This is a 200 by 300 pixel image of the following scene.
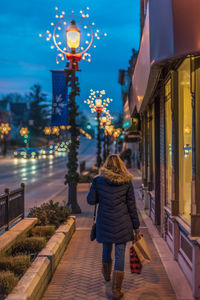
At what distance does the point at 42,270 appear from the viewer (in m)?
5.91

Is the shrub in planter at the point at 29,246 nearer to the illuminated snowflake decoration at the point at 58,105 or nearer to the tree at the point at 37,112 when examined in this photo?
the illuminated snowflake decoration at the point at 58,105

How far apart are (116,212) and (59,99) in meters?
8.47

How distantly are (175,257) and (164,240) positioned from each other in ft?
5.54

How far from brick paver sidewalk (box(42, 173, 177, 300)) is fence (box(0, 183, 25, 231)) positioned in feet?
4.31

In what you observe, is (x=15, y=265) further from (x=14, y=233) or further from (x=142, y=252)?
(x=142, y=252)

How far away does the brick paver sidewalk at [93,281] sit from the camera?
5.83 m

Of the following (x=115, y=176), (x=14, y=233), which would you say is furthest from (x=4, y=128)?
(x=115, y=176)

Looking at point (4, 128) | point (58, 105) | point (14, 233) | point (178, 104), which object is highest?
point (4, 128)

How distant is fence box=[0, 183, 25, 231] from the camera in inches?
306

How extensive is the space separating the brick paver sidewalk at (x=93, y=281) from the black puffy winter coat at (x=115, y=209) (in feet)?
2.85

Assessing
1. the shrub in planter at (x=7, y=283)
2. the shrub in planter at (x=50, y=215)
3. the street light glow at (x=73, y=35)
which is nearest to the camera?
the shrub in planter at (x=7, y=283)

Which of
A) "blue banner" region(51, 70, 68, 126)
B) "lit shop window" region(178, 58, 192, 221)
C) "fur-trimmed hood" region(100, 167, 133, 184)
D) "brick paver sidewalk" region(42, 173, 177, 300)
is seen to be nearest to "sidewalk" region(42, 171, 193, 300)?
"brick paver sidewalk" region(42, 173, 177, 300)

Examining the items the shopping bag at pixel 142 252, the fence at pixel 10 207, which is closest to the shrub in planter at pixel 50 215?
the fence at pixel 10 207

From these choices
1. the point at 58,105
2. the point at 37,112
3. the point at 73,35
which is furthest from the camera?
the point at 37,112
